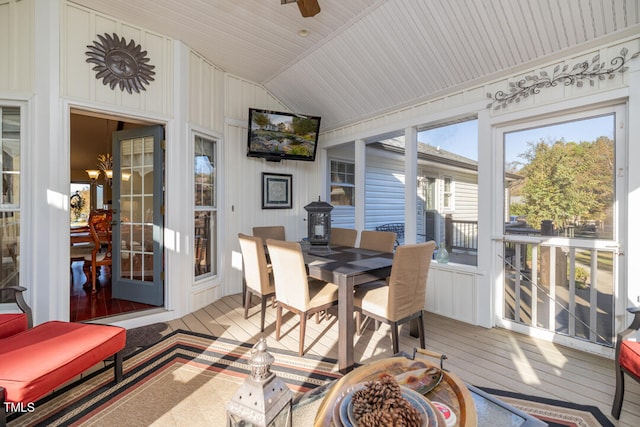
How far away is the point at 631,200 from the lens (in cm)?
244

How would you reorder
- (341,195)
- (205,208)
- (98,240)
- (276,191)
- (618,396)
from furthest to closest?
(341,195), (276,191), (98,240), (205,208), (618,396)

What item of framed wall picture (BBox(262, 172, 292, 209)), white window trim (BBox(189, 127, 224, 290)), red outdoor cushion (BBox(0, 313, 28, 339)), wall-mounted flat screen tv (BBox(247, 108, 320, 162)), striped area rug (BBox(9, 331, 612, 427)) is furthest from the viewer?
framed wall picture (BBox(262, 172, 292, 209))

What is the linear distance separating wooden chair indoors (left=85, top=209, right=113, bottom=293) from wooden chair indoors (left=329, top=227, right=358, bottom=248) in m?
3.13

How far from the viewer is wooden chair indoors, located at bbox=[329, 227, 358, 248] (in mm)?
4051

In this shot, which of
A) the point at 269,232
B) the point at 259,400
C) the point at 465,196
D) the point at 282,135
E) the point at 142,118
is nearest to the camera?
the point at 259,400

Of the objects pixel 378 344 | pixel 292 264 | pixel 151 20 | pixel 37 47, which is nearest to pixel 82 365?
pixel 292 264

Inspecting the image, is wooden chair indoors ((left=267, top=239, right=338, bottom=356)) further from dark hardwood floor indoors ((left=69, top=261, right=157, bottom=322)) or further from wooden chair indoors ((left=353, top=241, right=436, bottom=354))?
dark hardwood floor indoors ((left=69, top=261, right=157, bottom=322))

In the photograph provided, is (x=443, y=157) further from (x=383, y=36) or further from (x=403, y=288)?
(x=403, y=288)

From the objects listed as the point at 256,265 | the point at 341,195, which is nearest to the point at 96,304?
the point at 256,265

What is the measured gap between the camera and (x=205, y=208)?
4090 mm

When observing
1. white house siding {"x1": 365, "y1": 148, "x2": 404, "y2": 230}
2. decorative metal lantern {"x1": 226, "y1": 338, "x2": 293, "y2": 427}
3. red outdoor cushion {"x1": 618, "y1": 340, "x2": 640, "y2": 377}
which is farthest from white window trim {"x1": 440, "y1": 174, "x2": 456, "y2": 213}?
decorative metal lantern {"x1": 226, "y1": 338, "x2": 293, "y2": 427}

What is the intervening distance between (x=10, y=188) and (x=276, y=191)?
124 inches

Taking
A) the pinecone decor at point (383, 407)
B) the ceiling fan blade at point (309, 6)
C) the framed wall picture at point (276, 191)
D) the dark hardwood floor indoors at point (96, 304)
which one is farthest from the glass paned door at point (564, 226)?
the dark hardwood floor indoors at point (96, 304)

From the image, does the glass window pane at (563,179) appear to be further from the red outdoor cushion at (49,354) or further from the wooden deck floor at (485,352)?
the red outdoor cushion at (49,354)
